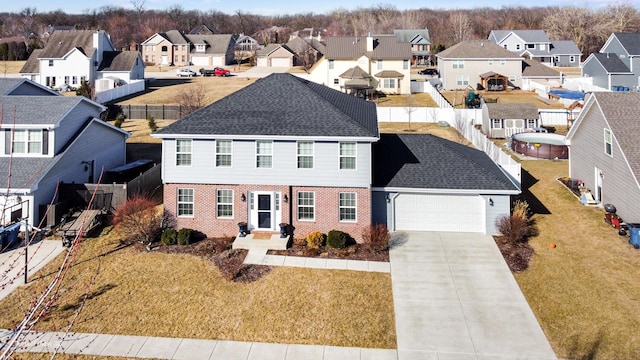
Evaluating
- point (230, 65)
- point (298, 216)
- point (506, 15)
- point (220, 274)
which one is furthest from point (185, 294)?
point (506, 15)

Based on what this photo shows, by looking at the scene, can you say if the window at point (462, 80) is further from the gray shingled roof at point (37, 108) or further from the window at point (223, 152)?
the gray shingled roof at point (37, 108)

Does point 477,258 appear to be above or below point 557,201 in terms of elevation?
below

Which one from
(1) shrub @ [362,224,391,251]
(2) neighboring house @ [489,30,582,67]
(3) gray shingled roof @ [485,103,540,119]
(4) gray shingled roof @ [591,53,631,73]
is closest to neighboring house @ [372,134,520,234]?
(1) shrub @ [362,224,391,251]

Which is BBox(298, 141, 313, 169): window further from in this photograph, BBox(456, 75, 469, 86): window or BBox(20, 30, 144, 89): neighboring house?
BBox(20, 30, 144, 89): neighboring house

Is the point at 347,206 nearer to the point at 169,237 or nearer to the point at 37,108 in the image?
the point at 169,237

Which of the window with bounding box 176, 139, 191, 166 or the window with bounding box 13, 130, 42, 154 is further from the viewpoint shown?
the window with bounding box 13, 130, 42, 154

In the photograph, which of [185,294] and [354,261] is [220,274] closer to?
[185,294]
